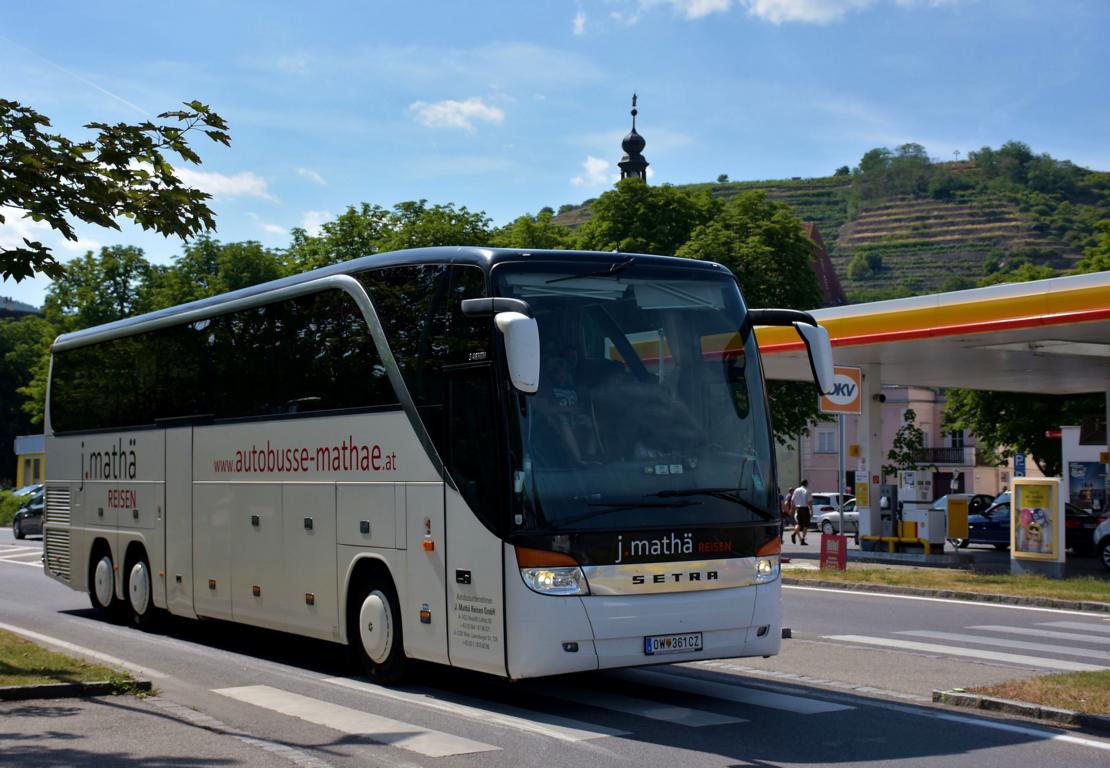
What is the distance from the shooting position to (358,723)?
374 inches

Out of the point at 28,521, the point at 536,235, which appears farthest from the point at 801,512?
the point at 28,521

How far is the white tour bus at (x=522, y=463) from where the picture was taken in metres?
9.72

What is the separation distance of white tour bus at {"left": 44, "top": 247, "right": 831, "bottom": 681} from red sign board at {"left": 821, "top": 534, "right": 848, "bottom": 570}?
567 inches

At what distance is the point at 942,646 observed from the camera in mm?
14469

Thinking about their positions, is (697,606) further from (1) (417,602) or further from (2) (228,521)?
(2) (228,521)

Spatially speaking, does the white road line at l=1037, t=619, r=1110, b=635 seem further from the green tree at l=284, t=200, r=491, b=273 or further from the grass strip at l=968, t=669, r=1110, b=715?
the green tree at l=284, t=200, r=491, b=273

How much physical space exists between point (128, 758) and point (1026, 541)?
65.9ft

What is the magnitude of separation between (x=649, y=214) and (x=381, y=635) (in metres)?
43.0

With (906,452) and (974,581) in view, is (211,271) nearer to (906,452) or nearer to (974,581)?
(906,452)

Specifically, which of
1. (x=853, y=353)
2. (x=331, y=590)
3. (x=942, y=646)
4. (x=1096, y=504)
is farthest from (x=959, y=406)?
(x=331, y=590)

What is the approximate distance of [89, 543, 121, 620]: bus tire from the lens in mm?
17844

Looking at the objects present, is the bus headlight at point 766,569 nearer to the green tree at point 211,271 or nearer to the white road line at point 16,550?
the white road line at point 16,550

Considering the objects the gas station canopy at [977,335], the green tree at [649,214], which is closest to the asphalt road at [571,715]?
the gas station canopy at [977,335]

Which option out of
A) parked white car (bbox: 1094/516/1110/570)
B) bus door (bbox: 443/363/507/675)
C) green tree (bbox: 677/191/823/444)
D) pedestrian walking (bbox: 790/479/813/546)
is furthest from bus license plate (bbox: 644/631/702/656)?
green tree (bbox: 677/191/823/444)
